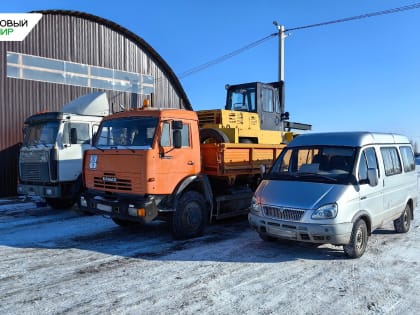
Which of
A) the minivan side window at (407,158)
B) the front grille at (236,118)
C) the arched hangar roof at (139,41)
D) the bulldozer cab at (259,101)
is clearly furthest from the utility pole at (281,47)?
the minivan side window at (407,158)

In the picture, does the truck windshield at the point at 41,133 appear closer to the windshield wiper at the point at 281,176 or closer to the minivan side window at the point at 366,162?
the windshield wiper at the point at 281,176

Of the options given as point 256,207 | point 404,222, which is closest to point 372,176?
point 256,207

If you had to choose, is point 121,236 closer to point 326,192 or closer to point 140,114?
point 140,114

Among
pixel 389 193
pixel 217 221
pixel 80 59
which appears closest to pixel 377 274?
pixel 389 193

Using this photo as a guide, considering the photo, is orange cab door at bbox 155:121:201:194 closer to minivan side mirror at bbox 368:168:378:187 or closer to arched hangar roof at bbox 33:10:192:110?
minivan side mirror at bbox 368:168:378:187

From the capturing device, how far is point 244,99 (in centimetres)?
1188

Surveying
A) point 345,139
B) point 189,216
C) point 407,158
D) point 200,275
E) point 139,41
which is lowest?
point 200,275

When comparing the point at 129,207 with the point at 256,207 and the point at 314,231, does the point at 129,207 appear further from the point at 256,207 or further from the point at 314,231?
the point at 314,231

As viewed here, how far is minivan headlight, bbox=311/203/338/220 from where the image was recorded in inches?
229

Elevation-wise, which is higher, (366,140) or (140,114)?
(140,114)

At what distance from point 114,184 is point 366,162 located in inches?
181

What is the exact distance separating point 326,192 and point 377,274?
1.37 meters

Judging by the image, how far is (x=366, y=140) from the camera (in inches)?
269

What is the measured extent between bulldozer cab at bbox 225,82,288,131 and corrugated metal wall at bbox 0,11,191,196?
27.5 ft
